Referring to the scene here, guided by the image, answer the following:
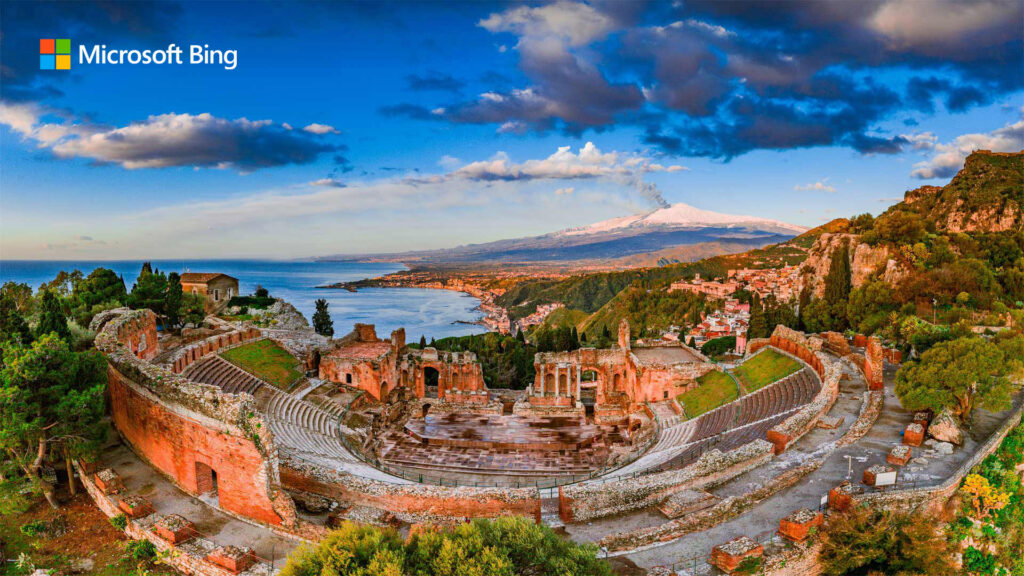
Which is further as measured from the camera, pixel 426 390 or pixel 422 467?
pixel 426 390

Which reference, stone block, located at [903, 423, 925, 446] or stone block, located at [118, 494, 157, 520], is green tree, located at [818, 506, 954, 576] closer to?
stone block, located at [903, 423, 925, 446]

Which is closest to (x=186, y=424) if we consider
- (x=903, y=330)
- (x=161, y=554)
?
(x=161, y=554)

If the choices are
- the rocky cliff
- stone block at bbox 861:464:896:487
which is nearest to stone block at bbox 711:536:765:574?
stone block at bbox 861:464:896:487

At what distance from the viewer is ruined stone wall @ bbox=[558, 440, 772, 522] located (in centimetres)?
1495

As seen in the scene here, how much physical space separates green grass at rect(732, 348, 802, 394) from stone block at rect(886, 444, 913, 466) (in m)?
11.2

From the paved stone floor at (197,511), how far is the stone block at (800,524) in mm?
12432

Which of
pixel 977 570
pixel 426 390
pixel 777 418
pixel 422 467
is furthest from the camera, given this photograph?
pixel 426 390

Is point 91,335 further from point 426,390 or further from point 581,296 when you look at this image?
point 581,296

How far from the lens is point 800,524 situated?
12.2 metres

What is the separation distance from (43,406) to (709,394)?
30.0 m

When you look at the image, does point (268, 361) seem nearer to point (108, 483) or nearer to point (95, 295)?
point (108, 483)

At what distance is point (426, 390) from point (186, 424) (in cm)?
2227

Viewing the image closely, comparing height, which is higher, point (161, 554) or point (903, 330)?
point (903, 330)

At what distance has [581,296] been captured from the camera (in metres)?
142
